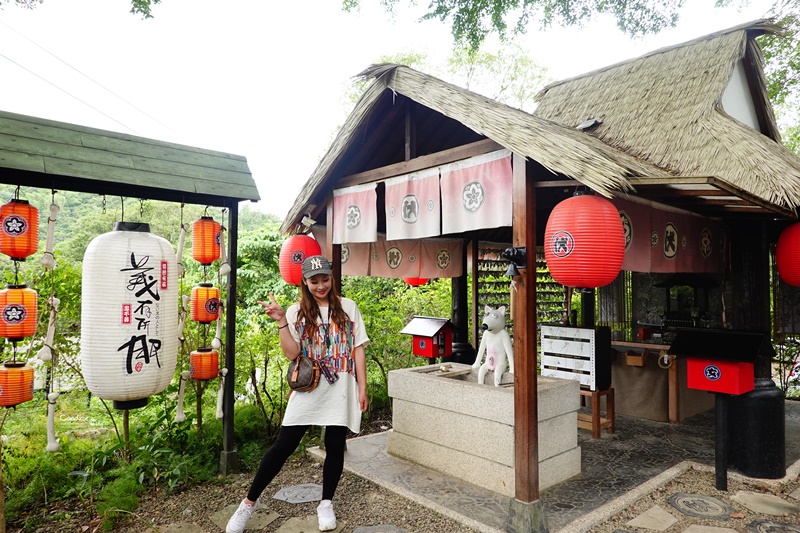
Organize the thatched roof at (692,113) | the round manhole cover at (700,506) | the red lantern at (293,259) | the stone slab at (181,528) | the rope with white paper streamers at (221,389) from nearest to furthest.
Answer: the stone slab at (181,528), the round manhole cover at (700,506), the rope with white paper streamers at (221,389), the thatched roof at (692,113), the red lantern at (293,259)

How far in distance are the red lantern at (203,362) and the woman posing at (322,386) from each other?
6.00 feet

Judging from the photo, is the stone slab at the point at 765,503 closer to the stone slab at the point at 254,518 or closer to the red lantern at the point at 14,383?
the stone slab at the point at 254,518

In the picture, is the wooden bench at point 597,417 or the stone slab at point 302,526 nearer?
the stone slab at point 302,526

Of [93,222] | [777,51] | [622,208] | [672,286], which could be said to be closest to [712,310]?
[672,286]

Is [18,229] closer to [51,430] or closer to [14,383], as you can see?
[14,383]

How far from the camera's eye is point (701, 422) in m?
7.43

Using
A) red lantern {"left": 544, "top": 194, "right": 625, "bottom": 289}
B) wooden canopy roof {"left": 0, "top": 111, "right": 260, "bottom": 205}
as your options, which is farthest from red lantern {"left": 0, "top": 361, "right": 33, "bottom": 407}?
red lantern {"left": 544, "top": 194, "right": 625, "bottom": 289}

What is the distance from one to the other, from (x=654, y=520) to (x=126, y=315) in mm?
4989

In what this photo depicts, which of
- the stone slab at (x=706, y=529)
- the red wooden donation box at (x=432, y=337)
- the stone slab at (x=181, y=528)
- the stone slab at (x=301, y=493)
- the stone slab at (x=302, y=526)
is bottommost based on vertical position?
the stone slab at (x=301, y=493)

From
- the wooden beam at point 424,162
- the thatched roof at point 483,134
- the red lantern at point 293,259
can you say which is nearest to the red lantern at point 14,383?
the red lantern at point 293,259

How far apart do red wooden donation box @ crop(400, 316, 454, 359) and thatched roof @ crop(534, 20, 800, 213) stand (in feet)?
13.3

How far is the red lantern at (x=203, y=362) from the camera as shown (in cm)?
540

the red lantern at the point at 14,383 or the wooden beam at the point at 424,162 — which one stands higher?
the wooden beam at the point at 424,162

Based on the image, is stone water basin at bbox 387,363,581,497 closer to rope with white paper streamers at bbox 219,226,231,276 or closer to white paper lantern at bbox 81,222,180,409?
rope with white paper streamers at bbox 219,226,231,276
